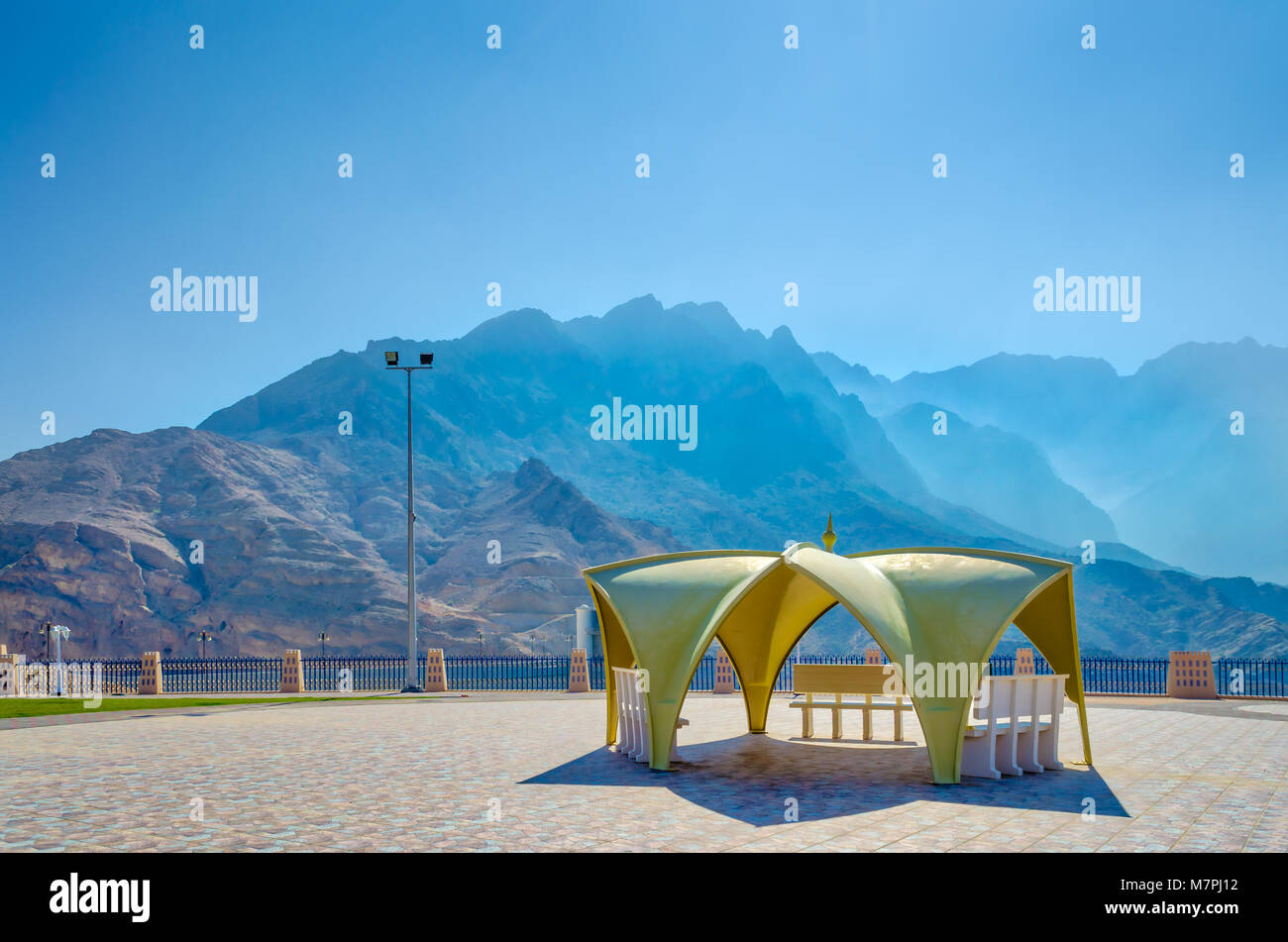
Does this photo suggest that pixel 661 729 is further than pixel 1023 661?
No

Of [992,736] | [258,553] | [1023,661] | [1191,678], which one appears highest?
[992,736]

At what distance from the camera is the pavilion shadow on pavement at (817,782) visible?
1022 centimetres

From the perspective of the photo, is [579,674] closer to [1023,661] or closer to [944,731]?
[1023,661]

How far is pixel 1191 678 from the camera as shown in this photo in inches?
1049

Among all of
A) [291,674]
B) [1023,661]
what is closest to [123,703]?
[291,674]

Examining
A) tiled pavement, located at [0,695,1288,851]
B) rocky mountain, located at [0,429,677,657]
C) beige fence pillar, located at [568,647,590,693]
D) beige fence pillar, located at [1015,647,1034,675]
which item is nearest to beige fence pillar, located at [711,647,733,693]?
beige fence pillar, located at [568,647,590,693]

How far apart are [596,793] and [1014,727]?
531 cm

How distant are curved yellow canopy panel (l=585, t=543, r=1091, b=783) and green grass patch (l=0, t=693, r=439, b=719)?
15.3 m

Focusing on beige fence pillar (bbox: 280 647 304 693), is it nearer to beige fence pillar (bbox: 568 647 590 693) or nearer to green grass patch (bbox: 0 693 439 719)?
green grass patch (bbox: 0 693 439 719)

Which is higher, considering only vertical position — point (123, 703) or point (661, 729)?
point (661, 729)

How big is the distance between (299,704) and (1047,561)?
21029mm

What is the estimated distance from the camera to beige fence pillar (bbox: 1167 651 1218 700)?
2652 cm
